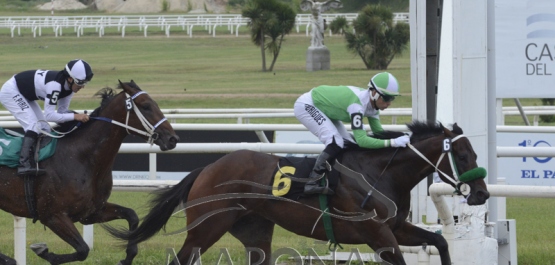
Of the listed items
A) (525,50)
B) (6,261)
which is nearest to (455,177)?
(6,261)

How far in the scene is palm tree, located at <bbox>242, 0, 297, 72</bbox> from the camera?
28.4m

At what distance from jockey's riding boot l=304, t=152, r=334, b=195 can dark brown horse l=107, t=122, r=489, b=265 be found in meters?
0.07

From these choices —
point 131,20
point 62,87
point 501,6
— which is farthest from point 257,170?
point 131,20

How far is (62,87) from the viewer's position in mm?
6008

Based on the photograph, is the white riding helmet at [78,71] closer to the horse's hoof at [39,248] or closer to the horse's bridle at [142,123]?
the horse's bridle at [142,123]

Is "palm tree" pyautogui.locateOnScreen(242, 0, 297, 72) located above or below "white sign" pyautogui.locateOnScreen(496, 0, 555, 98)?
above

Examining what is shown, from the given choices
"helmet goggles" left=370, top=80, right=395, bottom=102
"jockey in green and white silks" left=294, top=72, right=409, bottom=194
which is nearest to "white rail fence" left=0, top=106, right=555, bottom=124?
"jockey in green and white silks" left=294, top=72, right=409, bottom=194

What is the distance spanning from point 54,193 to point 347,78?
19.5 m

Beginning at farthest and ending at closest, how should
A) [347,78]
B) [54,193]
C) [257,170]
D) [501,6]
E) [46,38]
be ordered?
[46,38] → [347,78] → [501,6] → [54,193] → [257,170]

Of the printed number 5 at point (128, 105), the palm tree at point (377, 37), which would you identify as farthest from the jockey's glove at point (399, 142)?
the palm tree at point (377, 37)

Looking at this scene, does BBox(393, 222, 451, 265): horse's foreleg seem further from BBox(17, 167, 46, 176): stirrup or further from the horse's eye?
BBox(17, 167, 46, 176): stirrup

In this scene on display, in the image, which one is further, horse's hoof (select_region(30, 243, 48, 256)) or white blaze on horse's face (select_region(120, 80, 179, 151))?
white blaze on horse's face (select_region(120, 80, 179, 151))

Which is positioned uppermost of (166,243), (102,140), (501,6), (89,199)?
(501,6)

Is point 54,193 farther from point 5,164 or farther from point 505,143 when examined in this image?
point 505,143
